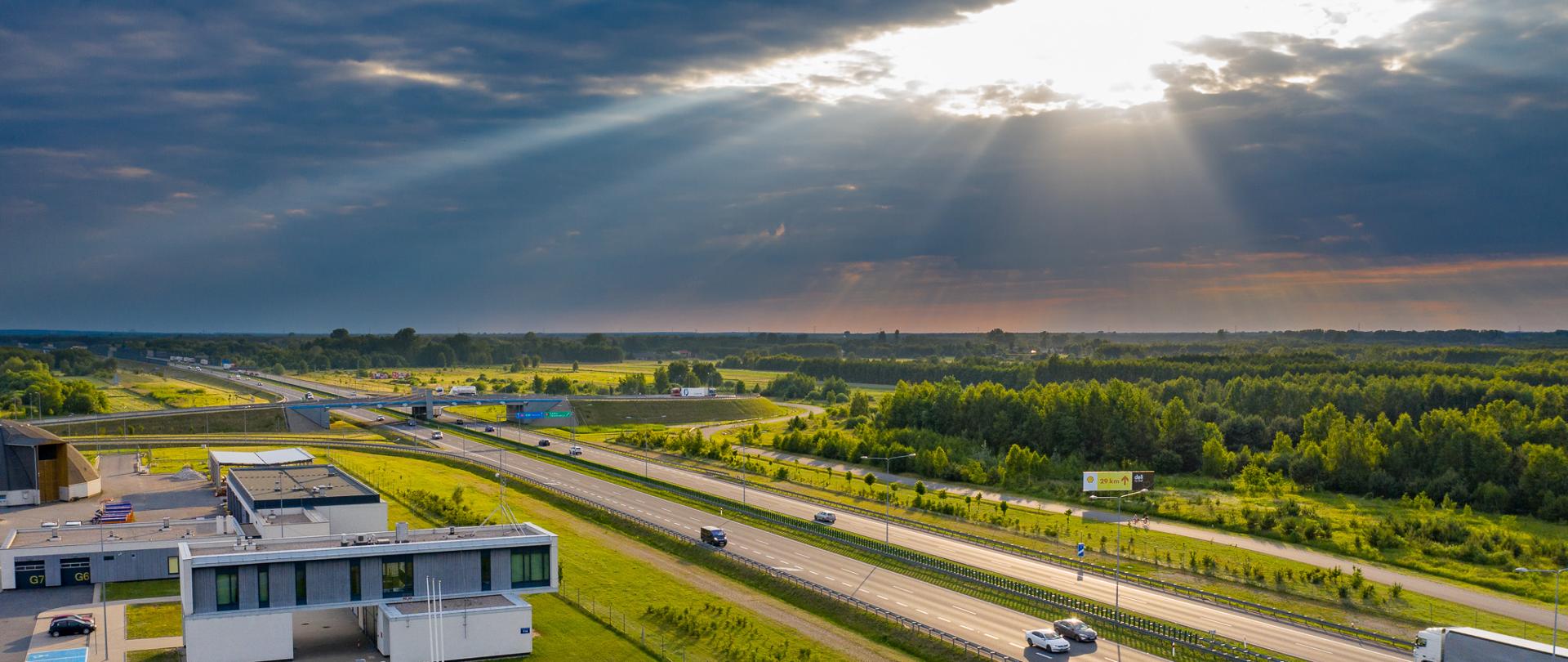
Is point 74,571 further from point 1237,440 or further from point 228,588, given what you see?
point 1237,440

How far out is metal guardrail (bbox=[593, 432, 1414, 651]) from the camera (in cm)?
5719

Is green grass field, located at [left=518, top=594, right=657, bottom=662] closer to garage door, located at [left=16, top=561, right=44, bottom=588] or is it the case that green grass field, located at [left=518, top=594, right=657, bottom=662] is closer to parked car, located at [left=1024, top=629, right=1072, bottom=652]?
parked car, located at [left=1024, top=629, right=1072, bottom=652]

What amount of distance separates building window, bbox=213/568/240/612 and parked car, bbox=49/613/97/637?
10.7 metres

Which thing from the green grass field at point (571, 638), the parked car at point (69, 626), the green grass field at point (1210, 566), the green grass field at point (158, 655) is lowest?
the green grass field at point (1210, 566)

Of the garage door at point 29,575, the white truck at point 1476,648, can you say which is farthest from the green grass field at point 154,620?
the white truck at point 1476,648

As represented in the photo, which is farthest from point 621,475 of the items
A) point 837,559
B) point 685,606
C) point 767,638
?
point 767,638

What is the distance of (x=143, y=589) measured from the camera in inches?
2726

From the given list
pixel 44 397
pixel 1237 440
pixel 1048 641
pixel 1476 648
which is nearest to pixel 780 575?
pixel 1048 641

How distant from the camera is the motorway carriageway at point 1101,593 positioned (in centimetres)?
5488

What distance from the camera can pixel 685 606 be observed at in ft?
212

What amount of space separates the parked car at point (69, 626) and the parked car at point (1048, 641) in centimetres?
5167

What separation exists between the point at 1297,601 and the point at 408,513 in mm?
73160

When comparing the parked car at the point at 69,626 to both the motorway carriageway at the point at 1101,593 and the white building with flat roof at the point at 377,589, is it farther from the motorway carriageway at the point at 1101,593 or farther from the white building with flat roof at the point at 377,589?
the motorway carriageway at the point at 1101,593

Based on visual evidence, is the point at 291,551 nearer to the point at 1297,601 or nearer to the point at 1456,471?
the point at 1297,601
